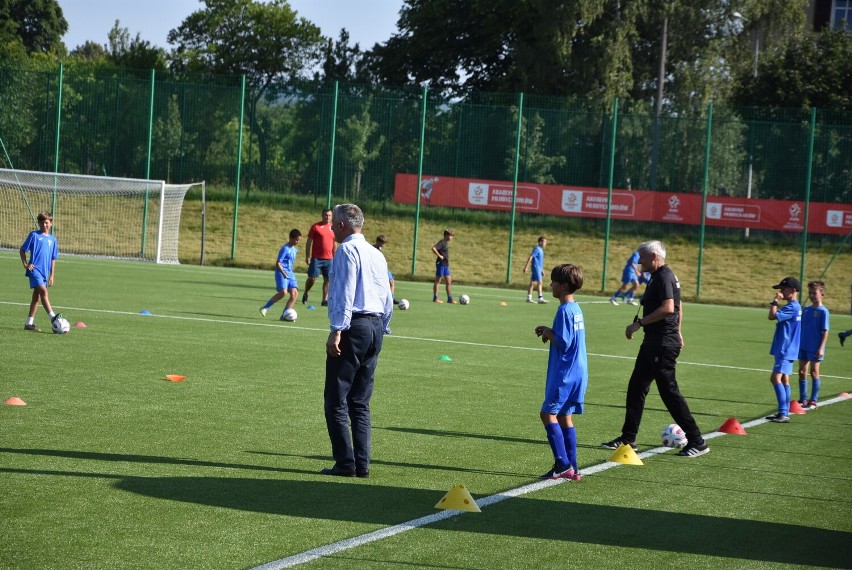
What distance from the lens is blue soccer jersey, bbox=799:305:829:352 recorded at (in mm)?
13164

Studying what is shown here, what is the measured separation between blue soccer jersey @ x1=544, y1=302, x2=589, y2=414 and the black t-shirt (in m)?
1.67

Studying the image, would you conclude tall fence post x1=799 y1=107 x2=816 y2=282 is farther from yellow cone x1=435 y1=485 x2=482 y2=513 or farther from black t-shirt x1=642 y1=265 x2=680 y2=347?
yellow cone x1=435 y1=485 x2=482 y2=513

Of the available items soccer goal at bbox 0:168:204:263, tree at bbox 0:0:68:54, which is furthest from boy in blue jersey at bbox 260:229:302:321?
tree at bbox 0:0:68:54

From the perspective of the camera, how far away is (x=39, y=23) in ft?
259

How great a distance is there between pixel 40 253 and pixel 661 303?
34.6ft

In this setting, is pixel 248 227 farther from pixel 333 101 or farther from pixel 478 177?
pixel 478 177

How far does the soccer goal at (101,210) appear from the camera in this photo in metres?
38.1

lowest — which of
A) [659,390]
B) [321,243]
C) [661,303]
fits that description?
[659,390]

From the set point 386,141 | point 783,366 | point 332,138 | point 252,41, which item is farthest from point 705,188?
point 252,41

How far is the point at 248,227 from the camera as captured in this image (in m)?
41.1

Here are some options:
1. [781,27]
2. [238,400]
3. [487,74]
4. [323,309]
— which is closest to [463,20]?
[487,74]

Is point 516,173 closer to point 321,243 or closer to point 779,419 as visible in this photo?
point 321,243

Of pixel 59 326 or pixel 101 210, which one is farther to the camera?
pixel 101 210

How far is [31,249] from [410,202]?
24.6 m
